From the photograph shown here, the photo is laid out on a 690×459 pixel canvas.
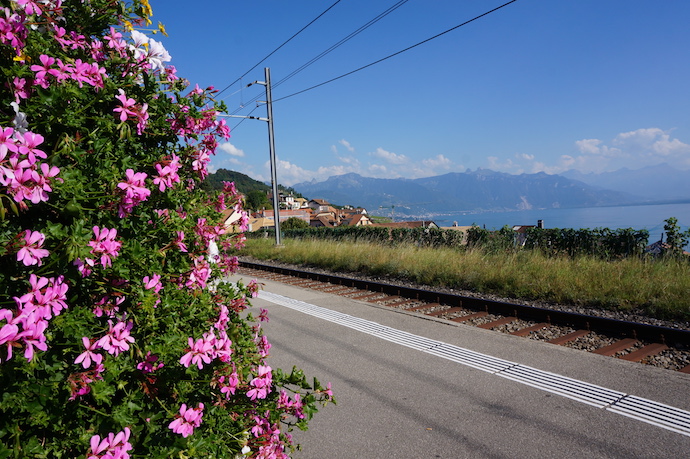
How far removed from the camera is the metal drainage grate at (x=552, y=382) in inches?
157

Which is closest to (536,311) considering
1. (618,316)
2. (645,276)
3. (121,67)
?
(618,316)

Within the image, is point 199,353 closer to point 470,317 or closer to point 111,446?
point 111,446

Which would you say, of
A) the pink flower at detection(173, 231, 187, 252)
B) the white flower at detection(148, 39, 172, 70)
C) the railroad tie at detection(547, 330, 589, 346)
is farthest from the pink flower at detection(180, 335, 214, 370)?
the railroad tie at detection(547, 330, 589, 346)

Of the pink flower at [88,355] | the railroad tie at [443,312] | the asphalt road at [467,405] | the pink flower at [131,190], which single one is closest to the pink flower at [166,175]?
the pink flower at [131,190]

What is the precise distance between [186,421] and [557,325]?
683cm

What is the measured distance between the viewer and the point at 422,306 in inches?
363

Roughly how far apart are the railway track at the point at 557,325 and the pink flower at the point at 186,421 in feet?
18.3

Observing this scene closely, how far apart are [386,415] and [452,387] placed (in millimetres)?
966

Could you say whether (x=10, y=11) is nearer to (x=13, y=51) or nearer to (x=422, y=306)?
(x=13, y=51)

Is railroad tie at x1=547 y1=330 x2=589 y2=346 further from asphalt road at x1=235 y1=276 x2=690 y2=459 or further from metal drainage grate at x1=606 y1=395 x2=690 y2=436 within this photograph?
metal drainage grate at x1=606 y1=395 x2=690 y2=436

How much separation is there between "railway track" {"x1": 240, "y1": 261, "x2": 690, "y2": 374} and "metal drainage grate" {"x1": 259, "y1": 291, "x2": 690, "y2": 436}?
131 cm

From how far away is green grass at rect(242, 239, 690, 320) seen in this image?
786 centimetres

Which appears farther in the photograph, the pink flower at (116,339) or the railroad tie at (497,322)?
the railroad tie at (497,322)

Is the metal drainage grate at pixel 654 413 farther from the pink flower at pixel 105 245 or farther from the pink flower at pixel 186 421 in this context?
the pink flower at pixel 105 245
